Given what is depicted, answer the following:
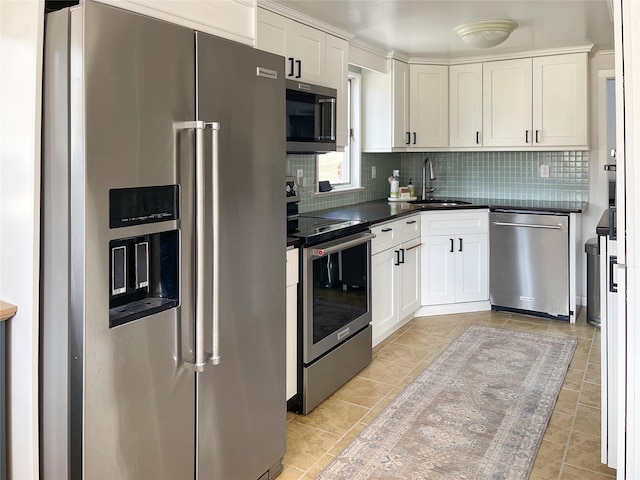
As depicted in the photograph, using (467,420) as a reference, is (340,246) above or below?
above

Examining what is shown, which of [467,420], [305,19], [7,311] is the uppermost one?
[305,19]

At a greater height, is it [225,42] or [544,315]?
[225,42]

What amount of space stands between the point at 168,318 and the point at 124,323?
15 centimetres

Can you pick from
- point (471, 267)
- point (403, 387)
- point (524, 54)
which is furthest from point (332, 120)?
point (524, 54)

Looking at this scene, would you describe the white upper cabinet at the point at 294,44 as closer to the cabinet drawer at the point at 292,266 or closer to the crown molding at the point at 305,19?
the crown molding at the point at 305,19

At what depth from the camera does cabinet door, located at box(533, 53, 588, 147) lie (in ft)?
14.4

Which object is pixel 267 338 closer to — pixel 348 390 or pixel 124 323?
pixel 124 323

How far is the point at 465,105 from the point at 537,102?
0.63 metres

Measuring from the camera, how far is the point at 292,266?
2.61m

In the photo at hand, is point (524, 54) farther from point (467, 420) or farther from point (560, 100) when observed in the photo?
point (467, 420)

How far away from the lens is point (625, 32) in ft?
4.95

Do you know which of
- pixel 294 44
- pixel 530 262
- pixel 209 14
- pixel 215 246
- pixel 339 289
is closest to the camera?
pixel 215 246

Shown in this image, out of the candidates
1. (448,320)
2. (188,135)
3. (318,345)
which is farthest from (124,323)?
(448,320)

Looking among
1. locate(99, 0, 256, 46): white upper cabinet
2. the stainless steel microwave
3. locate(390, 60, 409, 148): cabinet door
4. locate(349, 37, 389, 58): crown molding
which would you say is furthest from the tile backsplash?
locate(99, 0, 256, 46): white upper cabinet
